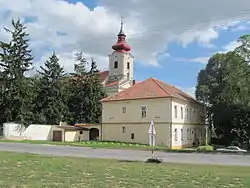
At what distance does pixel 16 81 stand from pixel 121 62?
4306cm

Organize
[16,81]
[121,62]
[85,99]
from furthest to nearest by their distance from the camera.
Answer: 1. [121,62]
2. [85,99]
3. [16,81]

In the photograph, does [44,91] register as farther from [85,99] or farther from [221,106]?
[221,106]

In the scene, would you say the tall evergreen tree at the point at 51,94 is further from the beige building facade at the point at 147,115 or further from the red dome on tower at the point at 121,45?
the red dome on tower at the point at 121,45

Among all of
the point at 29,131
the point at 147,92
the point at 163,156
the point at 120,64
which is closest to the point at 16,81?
the point at 29,131

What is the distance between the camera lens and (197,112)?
218 feet

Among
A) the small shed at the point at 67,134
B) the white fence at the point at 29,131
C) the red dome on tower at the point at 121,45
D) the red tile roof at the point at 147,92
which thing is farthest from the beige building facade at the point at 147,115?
the red dome on tower at the point at 121,45

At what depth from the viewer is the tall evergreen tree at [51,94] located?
60594 mm

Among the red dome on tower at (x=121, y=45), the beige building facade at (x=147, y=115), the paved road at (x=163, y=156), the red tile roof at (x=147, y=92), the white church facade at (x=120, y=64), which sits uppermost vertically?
the red dome on tower at (x=121, y=45)

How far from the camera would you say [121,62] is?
3720 inches

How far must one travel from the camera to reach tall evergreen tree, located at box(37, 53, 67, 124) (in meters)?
60.6

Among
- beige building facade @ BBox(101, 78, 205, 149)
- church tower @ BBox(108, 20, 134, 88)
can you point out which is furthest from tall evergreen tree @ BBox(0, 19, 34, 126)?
church tower @ BBox(108, 20, 134, 88)

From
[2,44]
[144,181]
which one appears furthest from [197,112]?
[144,181]

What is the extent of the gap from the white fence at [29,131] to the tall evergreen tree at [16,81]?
3.23 feet

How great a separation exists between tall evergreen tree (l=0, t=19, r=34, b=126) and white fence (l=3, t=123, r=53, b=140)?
98 cm
